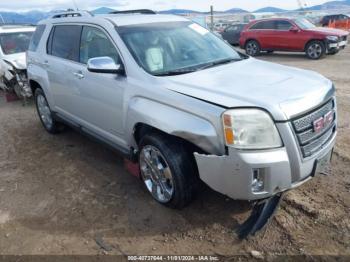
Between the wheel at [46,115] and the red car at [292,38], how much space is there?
36.3 feet

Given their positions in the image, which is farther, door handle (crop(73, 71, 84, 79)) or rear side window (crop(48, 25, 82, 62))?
rear side window (crop(48, 25, 82, 62))

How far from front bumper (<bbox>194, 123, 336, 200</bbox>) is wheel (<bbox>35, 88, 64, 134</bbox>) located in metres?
3.59

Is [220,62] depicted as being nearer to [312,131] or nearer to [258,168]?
[312,131]

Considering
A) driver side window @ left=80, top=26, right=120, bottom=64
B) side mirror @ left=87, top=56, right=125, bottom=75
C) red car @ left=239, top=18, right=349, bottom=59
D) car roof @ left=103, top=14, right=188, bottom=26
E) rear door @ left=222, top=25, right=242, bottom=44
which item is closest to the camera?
side mirror @ left=87, top=56, right=125, bottom=75

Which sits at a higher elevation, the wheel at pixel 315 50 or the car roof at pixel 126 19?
the car roof at pixel 126 19

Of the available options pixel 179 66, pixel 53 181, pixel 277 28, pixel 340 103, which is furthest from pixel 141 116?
pixel 277 28

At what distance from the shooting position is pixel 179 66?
11.9 ft

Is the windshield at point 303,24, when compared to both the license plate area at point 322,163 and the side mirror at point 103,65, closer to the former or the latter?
the license plate area at point 322,163

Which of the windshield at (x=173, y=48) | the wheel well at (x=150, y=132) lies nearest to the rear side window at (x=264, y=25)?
the windshield at (x=173, y=48)

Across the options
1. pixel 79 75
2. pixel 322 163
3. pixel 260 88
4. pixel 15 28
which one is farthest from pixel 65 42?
pixel 15 28

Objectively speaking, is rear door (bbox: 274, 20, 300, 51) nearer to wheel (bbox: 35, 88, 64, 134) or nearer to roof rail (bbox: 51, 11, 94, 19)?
roof rail (bbox: 51, 11, 94, 19)

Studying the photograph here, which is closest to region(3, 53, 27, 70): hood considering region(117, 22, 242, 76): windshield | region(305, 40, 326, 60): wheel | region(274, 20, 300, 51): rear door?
region(117, 22, 242, 76): windshield

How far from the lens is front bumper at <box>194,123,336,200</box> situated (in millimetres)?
2670

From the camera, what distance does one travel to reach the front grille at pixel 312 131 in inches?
109
